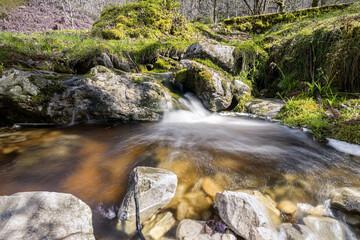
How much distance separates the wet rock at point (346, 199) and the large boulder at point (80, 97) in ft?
10.3

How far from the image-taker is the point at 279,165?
192 cm

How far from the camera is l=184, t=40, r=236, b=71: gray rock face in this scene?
483cm

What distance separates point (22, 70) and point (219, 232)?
4.42 meters

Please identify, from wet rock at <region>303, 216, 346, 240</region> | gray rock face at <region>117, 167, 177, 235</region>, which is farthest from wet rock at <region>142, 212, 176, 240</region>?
wet rock at <region>303, 216, 346, 240</region>

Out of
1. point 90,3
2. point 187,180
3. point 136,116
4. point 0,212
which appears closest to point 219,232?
point 187,180

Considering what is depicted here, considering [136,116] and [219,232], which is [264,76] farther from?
[219,232]

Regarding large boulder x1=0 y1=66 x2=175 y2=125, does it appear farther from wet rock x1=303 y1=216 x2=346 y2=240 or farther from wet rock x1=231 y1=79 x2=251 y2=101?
wet rock x1=303 y1=216 x2=346 y2=240

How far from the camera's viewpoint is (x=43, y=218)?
37.2 inches

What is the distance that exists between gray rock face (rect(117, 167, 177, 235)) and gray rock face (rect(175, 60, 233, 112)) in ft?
10.0

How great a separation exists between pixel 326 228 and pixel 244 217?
0.63 m

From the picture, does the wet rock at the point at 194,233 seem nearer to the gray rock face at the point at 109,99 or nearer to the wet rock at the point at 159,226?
the wet rock at the point at 159,226

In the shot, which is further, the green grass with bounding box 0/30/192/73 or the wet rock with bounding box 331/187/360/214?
the green grass with bounding box 0/30/192/73

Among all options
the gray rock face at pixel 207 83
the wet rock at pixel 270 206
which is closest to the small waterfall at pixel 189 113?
the gray rock face at pixel 207 83

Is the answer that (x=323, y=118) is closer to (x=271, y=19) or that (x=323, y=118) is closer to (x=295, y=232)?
(x=295, y=232)
